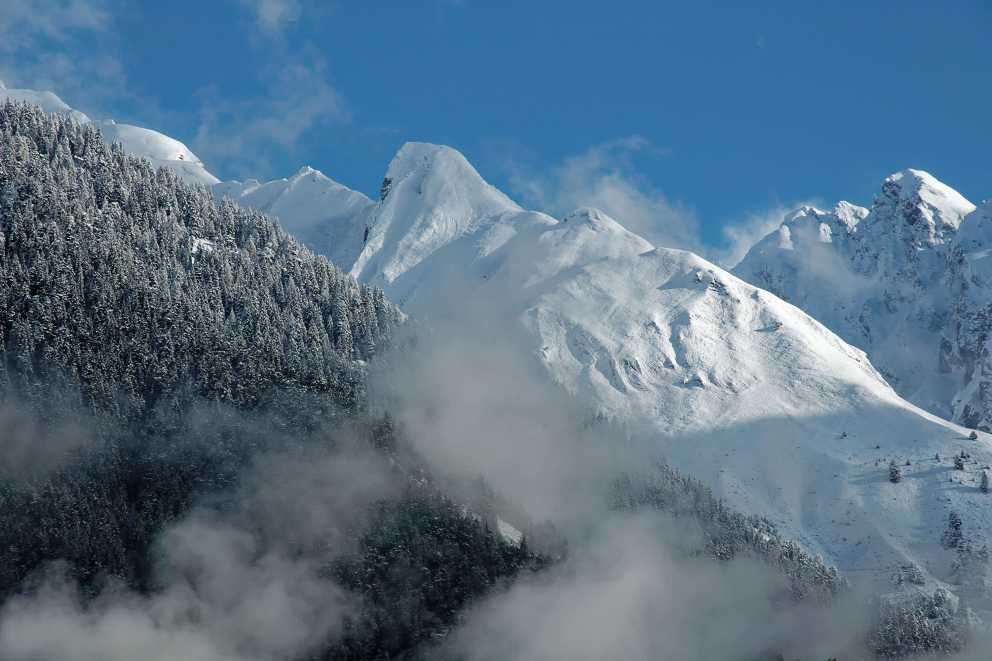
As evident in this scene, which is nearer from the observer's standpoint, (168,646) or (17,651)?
(17,651)

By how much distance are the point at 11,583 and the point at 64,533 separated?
11632 mm

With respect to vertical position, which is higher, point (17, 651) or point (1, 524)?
point (1, 524)

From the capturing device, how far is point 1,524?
642ft

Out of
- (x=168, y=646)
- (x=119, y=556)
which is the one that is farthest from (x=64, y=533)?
(x=168, y=646)

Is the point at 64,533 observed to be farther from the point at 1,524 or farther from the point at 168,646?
the point at 168,646

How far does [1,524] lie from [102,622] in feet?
81.1

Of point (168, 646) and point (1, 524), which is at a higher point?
point (1, 524)

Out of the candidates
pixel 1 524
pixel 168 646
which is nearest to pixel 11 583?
pixel 1 524

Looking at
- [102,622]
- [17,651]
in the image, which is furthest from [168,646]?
[17,651]

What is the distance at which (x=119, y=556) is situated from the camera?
200 metres

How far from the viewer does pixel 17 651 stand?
185 meters

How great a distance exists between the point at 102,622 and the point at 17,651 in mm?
15396

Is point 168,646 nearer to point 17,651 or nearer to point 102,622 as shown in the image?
point 102,622

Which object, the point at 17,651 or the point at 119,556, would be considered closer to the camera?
the point at 17,651
